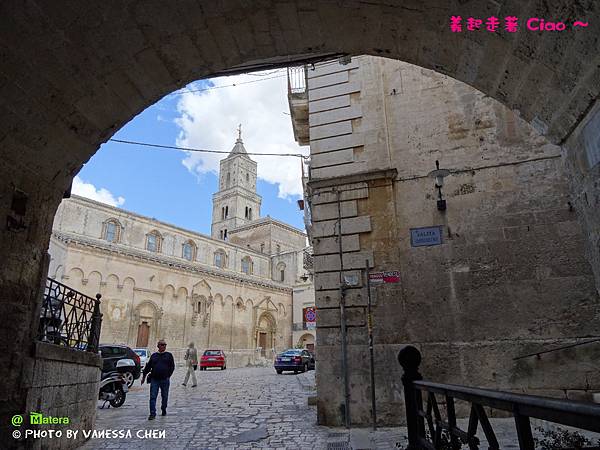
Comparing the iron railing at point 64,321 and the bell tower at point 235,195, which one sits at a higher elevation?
the bell tower at point 235,195

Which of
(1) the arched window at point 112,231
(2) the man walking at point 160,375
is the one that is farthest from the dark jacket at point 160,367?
(1) the arched window at point 112,231

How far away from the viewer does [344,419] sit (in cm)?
741

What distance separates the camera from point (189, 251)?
47625mm

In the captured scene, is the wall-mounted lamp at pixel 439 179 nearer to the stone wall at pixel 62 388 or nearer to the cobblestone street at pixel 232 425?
the cobblestone street at pixel 232 425

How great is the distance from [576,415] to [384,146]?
7.84m

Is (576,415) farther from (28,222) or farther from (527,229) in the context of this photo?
(527,229)

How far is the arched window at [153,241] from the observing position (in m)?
43.6

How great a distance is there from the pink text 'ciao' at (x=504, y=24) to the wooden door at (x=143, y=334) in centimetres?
3849

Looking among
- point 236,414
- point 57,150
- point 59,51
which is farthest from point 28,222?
point 236,414

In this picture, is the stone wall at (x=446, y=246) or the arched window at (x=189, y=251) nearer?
the stone wall at (x=446, y=246)

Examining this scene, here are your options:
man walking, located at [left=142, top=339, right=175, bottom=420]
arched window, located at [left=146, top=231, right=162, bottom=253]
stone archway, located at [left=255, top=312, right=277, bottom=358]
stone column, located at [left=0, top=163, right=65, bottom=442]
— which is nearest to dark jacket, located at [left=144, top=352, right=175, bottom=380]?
man walking, located at [left=142, top=339, right=175, bottom=420]

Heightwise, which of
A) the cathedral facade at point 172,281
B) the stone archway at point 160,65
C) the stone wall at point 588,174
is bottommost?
the stone wall at point 588,174

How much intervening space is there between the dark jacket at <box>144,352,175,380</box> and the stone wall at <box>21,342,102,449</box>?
5.30ft

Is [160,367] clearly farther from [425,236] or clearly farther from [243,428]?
[425,236]
